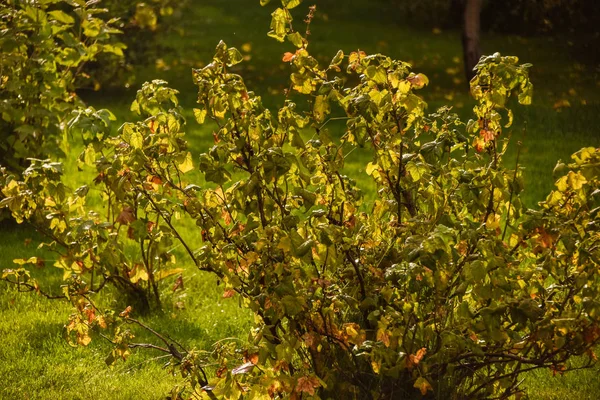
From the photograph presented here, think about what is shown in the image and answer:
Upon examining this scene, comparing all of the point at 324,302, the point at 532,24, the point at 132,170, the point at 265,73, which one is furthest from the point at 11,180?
the point at 532,24

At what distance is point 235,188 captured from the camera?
326 cm

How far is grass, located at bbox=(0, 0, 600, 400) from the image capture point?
459 centimetres

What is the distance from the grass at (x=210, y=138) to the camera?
15.1 feet

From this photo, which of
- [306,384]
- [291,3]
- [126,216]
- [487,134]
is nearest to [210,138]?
[126,216]

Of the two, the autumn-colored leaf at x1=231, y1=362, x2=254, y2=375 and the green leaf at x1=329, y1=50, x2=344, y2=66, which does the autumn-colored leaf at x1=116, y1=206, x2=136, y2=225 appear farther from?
the green leaf at x1=329, y1=50, x2=344, y2=66

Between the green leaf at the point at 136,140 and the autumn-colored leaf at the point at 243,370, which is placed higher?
the green leaf at the point at 136,140

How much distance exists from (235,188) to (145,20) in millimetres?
1207

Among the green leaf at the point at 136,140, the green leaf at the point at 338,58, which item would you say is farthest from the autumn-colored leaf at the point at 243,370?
the green leaf at the point at 338,58

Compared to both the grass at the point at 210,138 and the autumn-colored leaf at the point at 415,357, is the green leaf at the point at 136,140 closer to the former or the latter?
the autumn-colored leaf at the point at 415,357

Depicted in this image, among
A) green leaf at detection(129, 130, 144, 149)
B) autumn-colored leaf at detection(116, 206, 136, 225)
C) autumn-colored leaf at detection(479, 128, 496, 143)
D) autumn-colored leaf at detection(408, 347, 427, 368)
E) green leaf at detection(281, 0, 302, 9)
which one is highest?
green leaf at detection(281, 0, 302, 9)

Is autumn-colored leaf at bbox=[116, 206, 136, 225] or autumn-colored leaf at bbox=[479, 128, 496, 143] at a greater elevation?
autumn-colored leaf at bbox=[479, 128, 496, 143]

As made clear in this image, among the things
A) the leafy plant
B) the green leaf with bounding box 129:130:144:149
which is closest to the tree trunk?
the leafy plant

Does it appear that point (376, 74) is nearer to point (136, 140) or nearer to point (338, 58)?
point (338, 58)

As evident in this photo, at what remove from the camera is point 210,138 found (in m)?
10.2
